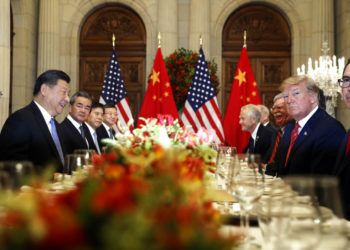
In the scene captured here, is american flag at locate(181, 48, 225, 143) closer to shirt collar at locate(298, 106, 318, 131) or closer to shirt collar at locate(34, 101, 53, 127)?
shirt collar at locate(298, 106, 318, 131)

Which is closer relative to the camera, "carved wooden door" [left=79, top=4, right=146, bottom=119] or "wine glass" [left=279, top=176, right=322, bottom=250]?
"wine glass" [left=279, top=176, right=322, bottom=250]

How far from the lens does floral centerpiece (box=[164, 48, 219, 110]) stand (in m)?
10.4

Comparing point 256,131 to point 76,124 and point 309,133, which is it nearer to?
point 76,124

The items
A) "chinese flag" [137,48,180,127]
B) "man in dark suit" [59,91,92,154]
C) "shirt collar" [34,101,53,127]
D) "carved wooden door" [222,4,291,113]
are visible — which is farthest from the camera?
"carved wooden door" [222,4,291,113]

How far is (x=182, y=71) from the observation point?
10.5m

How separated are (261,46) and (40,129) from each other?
26.2 ft

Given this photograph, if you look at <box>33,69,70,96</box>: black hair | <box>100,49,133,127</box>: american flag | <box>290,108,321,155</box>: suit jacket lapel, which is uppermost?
<box>100,49,133,127</box>: american flag

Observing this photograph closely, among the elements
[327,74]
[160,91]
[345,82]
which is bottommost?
[345,82]

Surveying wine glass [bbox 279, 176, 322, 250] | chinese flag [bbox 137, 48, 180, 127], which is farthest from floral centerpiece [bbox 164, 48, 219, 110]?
wine glass [bbox 279, 176, 322, 250]

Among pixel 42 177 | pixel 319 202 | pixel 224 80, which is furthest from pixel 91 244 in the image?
pixel 224 80

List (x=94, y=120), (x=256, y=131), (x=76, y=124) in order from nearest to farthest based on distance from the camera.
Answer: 1. (x=76, y=124)
2. (x=94, y=120)
3. (x=256, y=131)

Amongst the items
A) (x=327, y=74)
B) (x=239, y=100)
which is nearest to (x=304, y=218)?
(x=327, y=74)

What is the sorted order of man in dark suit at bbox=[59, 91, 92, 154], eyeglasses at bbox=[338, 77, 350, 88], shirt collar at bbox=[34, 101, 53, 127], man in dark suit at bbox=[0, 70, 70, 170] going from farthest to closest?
man in dark suit at bbox=[59, 91, 92, 154] < shirt collar at bbox=[34, 101, 53, 127] < man in dark suit at bbox=[0, 70, 70, 170] < eyeglasses at bbox=[338, 77, 350, 88]

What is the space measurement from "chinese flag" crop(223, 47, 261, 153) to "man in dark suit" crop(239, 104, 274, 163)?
6.92ft
